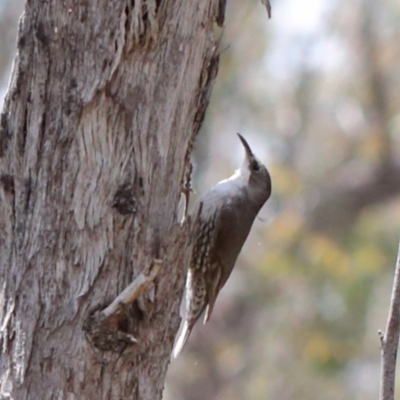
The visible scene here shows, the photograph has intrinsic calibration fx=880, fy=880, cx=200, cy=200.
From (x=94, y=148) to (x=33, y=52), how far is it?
1.38 ft

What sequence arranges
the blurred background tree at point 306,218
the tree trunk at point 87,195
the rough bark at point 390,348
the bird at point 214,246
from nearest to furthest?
the rough bark at point 390,348 → the tree trunk at point 87,195 → the bird at point 214,246 → the blurred background tree at point 306,218

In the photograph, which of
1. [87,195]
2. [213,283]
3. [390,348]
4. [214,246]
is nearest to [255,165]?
[214,246]

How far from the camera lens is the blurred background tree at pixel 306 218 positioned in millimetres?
11664

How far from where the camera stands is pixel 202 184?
38.1ft

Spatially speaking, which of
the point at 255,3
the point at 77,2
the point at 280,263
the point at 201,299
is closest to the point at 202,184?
the point at 280,263

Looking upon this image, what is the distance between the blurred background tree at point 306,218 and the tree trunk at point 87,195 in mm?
8096

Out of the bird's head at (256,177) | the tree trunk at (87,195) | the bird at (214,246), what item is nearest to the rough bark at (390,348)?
the tree trunk at (87,195)

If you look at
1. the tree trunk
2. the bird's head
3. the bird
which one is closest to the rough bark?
the tree trunk

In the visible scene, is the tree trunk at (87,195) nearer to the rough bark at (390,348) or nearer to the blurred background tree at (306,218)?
the rough bark at (390,348)

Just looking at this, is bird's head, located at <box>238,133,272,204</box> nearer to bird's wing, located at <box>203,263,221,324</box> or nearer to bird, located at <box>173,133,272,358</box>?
bird, located at <box>173,133,272,358</box>

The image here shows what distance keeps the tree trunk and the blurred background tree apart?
319 inches

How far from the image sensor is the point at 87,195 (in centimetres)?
319

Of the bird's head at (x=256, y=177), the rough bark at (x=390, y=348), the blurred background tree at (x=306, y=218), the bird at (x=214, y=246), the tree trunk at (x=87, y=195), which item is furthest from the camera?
the blurred background tree at (x=306, y=218)

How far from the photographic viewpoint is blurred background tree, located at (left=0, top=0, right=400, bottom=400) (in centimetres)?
1166
